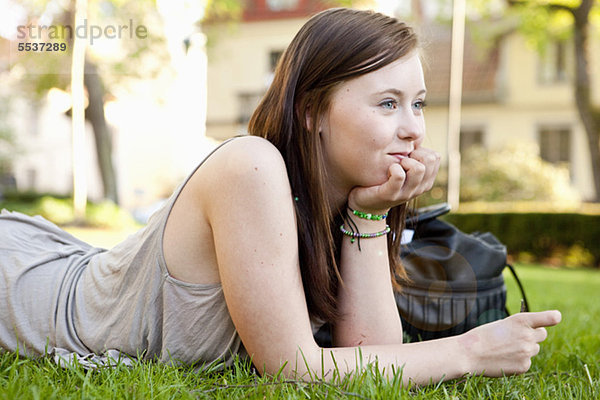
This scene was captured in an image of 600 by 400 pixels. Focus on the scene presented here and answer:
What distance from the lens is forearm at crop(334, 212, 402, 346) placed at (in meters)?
2.11

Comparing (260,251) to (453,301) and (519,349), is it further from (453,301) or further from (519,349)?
(453,301)

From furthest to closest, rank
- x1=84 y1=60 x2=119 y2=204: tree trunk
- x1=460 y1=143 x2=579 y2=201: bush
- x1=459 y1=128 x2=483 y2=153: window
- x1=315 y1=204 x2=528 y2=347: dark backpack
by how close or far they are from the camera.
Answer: x1=459 y1=128 x2=483 y2=153: window, x1=84 y1=60 x2=119 y2=204: tree trunk, x1=460 y1=143 x2=579 y2=201: bush, x1=315 y1=204 x2=528 y2=347: dark backpack

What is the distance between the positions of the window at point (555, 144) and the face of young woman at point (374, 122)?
74.9 feet

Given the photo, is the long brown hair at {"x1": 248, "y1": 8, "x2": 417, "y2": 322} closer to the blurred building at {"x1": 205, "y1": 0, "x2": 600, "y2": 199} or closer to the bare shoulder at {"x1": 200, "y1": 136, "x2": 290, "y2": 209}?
the bare shoulder at {"x1": 200, "y1": 136, "x2": 290, "y2": 209}

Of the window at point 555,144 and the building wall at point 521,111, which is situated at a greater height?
the building wall at point 521,111

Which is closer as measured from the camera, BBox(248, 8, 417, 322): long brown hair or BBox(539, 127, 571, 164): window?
BBox(248, 8, 417, 322): long brown hair

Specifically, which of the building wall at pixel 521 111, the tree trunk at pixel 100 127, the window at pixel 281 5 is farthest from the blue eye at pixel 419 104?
the window at pixel 281 5

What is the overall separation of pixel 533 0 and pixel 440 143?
9054 millimetres

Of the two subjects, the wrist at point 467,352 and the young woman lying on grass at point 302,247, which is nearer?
the young woman lying on grass at point 302,247

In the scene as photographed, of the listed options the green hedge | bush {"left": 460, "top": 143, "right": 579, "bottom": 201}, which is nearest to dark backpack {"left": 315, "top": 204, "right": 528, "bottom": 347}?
the green hedge


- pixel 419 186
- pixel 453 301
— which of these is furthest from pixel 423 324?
pixel 419 186

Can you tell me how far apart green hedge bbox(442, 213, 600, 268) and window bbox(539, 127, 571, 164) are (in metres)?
12.3

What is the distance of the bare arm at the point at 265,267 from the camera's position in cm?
179

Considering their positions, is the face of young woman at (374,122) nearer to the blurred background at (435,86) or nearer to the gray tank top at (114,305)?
the gray tank top at (114,305)
